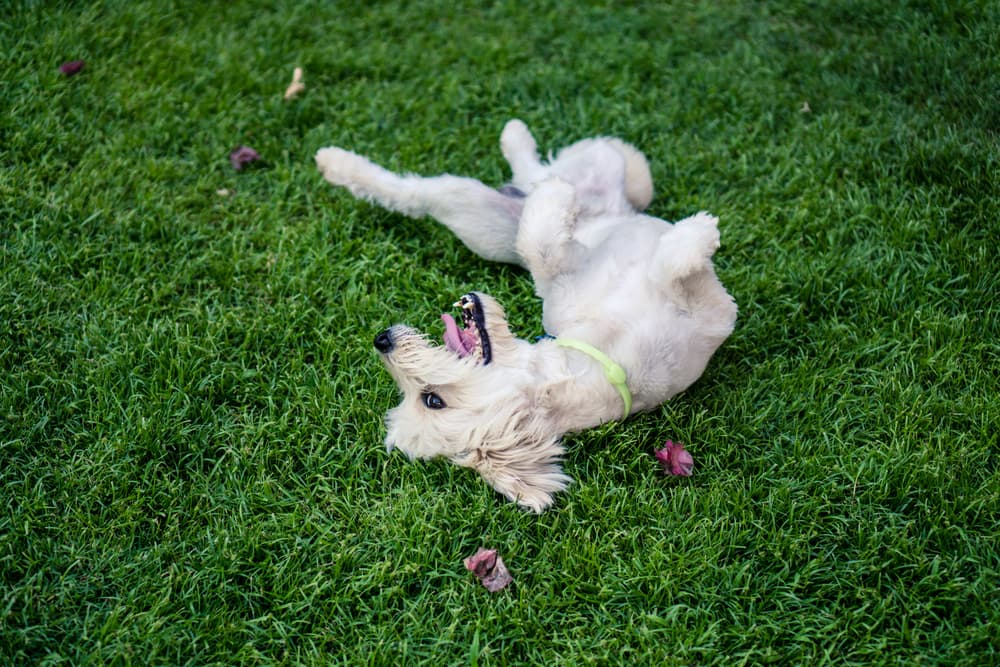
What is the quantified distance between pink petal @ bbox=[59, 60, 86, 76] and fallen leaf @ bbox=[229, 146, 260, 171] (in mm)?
1109

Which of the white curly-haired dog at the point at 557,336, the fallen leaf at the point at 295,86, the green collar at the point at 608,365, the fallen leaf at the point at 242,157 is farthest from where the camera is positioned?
the fallen leaf at the point at 295,86

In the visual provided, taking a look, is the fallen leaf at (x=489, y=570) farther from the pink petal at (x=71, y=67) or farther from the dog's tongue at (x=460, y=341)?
the pink petal at (x=71, y=67)

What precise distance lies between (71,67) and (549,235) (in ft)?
10.4

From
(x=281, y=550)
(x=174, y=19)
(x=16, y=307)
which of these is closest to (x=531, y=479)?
(x=281, y=550)

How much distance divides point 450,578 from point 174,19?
414 centimetres

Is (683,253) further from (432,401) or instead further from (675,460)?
(432,401)

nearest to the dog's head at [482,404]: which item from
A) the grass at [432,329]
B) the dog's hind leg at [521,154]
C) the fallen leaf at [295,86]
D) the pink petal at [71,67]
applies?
the grass at [432,329]

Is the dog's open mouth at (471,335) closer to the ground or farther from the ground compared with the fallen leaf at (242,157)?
farther from the ground

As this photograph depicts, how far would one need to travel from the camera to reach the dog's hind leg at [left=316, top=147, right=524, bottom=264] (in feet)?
13.8

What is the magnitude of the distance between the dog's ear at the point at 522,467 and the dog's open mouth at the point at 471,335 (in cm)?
34

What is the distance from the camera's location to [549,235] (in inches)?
148

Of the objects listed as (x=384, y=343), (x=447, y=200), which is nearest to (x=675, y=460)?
(x=384, y=343)

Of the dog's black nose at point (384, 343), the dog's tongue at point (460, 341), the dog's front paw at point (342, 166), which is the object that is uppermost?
the dog's black nose at point (384, 343)

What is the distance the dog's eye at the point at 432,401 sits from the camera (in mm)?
3254
